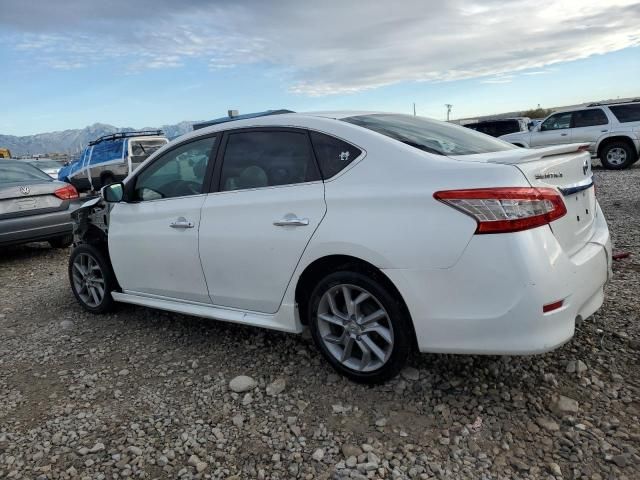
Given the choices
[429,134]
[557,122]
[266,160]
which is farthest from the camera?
[557,122]

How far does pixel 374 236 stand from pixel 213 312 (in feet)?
4.80

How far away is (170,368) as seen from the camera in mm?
3484

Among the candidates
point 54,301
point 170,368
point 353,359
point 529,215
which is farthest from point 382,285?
point 54,301

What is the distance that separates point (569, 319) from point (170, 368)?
254 cm

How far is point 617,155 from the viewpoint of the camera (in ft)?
42.9

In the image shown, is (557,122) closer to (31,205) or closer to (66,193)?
(66,193)

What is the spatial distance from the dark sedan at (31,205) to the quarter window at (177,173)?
138 inches

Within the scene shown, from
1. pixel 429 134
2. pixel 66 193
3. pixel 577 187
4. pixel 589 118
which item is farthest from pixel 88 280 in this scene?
pixel 589 118

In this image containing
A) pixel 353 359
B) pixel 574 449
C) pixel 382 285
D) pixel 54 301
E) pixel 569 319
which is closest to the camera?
pixel 574 449

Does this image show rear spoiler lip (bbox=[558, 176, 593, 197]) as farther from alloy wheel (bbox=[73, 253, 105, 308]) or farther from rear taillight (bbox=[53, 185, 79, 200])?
rear taillight (bbox=[53, 185, 79, 200])

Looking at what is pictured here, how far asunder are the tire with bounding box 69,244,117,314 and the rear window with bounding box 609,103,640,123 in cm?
1328

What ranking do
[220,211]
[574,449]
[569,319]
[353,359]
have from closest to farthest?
[574,449] < [569,319] < [353,359] < [220,211]

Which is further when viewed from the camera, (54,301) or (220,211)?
(54,301)

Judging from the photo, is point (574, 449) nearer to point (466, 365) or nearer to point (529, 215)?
point (466, 365)
